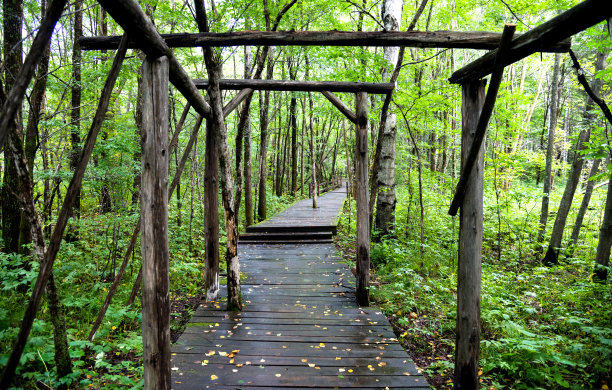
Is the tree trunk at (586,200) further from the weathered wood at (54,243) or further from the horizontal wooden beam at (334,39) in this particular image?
the weathered wood at (54,243)

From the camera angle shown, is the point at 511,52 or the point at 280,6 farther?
the point at 280,6

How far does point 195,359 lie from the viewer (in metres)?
3.22

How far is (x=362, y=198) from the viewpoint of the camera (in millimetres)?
4527

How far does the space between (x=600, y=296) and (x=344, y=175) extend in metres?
43.6

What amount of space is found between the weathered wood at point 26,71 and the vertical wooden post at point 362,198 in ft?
11.9

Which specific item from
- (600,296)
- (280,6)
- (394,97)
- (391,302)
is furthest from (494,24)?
(391,302)

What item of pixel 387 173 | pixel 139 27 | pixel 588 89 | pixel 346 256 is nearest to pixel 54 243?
pixel 139 27

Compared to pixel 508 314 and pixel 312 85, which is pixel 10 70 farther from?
pixel 508 314

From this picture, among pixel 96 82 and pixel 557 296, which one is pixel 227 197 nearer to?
pixel 96 82

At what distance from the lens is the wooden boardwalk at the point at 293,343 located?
2.90 meters

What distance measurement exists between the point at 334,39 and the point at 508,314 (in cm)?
431

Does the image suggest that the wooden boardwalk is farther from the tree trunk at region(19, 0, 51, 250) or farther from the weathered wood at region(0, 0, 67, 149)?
the tree trunk at region(19, 0, 51, 250)

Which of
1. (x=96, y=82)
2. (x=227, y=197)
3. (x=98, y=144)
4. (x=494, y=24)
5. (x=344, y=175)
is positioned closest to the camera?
(x=227, y=197)

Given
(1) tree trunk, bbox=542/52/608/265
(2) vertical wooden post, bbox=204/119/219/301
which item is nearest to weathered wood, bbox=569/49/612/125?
(2) vertical wooden post, bbox=204/119/219/301
